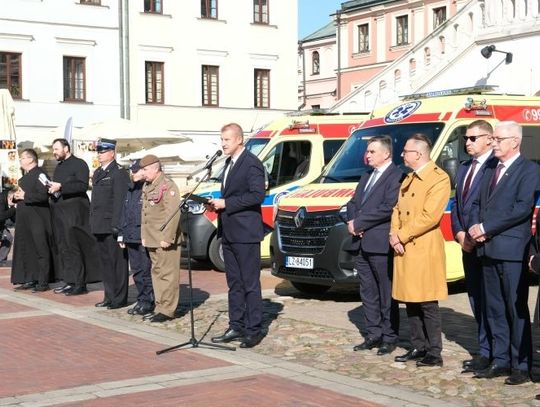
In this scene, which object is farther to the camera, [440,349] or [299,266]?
[299,266]

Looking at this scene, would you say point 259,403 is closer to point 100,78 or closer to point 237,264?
point 237,264

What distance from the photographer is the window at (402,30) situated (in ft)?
182

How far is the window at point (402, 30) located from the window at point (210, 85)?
15997 millimetres

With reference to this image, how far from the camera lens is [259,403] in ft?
24.5

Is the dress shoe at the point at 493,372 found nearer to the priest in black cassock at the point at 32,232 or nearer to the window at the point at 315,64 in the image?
Answer: the priest in black cassock at the point at 32,232

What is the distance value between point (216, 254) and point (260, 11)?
28.2m

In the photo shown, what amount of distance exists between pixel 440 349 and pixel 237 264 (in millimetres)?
2412

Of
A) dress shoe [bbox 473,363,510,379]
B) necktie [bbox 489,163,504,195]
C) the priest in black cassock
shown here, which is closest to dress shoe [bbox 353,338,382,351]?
dress shoe [bbox 473,363,510,379]

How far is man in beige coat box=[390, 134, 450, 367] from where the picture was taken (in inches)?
330

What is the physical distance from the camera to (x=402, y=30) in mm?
55688

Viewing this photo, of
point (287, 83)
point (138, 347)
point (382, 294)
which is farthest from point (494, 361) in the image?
point (287, 83)

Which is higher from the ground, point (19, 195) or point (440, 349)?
point (19, 195)

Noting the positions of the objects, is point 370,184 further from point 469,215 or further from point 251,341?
point 251,341

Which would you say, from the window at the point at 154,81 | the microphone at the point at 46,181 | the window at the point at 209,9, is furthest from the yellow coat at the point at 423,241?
the window at the point at 209,9
